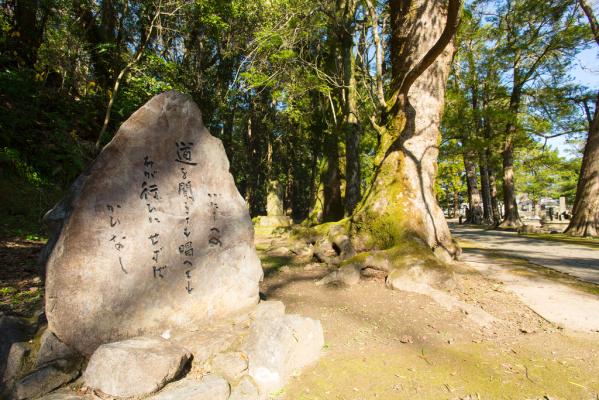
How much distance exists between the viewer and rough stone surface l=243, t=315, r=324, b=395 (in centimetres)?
279

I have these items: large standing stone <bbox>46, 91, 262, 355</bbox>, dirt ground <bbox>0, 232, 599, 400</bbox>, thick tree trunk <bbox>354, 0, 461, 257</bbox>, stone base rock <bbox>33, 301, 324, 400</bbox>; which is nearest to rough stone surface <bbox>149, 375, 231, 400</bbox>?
stone base rock <bbox>33, 301, 324, 400</bbox>

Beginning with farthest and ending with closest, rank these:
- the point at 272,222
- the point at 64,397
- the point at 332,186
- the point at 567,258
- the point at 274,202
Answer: the point at 274,202
the point at 272,222
the point at 332,186
the point at 567,258
the point at 64,397

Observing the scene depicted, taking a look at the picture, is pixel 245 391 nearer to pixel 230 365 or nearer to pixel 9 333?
pixel 230 365

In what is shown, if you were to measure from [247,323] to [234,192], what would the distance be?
55.6 inches

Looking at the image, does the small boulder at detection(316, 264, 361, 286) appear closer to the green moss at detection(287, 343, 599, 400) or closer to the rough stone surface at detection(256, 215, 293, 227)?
the green moss at detection(287, 343, 599, 400)

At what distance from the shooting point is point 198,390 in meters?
2.44

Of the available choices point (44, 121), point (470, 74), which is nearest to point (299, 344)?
point (44, 121)

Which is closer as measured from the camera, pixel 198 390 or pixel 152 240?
pixel 198 390

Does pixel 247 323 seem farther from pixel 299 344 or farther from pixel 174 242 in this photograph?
pixel 174 242

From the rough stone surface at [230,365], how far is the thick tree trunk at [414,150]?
346cm

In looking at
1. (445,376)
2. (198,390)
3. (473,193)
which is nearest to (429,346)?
(445,376)

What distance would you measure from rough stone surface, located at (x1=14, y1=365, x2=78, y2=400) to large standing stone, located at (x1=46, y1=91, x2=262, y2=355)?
0.22m

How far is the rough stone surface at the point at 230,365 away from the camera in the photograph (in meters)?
2.73

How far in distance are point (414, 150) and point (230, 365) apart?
4.73 metres
